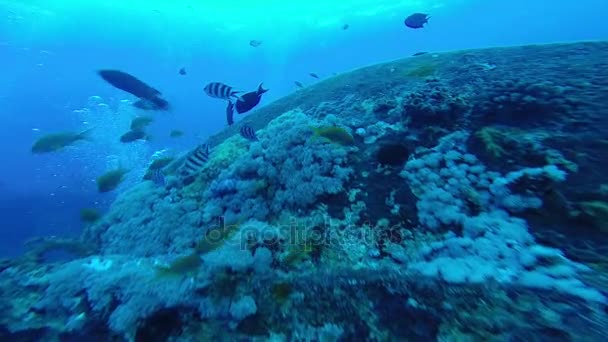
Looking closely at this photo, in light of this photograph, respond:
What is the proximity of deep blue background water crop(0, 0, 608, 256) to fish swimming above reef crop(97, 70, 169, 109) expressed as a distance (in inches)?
470

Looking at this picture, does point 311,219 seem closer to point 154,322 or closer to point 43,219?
point 154,322

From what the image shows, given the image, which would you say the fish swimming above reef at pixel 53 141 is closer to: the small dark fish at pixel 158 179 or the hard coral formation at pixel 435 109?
the small dark fish at pixel 158 179

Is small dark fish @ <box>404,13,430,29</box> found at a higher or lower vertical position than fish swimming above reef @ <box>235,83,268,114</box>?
higher

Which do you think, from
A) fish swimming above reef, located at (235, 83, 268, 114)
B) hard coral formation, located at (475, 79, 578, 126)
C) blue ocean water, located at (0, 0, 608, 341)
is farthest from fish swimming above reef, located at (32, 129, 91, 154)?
hard coral formation, located at (475, 79, 578, 126)

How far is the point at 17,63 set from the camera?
40.0 m

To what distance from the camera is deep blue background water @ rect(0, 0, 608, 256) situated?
1936 cm

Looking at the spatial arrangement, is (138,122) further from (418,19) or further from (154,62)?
(154,62)

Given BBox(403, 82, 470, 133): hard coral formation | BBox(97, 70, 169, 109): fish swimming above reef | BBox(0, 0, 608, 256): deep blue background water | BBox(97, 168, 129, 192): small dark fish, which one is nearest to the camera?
BBox(403, 82, 470, 133): hard coral formation

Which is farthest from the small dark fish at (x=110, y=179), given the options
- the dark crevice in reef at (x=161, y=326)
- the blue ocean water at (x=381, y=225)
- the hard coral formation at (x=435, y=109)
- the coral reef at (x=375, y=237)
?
the hard coral formation at (x=435, y=109)

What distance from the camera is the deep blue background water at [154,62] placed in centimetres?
1936

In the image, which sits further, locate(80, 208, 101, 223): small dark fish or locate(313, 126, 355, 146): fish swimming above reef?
locate(80, 208, 101, 223): small dark fish

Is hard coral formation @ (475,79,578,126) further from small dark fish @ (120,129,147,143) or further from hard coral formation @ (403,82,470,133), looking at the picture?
small dark fish @ (120,129,147,143)

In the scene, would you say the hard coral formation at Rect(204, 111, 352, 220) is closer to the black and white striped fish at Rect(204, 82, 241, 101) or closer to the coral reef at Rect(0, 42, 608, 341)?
the coral reef at Rect(0, 42, 608, 341)

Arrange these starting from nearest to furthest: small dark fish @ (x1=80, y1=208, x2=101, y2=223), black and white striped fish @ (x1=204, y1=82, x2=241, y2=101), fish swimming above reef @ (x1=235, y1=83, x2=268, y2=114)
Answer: fish swimming above reef @ (x1=235, y1=83, x2=268, y2=114)
black and white striped fish @ (x1=204, y1=82, x2=241, y2=101)
small dark fish @ (x1=80, y1=208, x2=101, y2=223)
